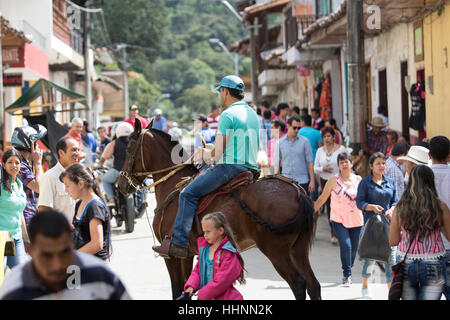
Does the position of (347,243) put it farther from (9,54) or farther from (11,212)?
(9,54)

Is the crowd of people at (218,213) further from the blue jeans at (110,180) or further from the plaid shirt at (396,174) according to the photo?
the blue jeans at (110,180)

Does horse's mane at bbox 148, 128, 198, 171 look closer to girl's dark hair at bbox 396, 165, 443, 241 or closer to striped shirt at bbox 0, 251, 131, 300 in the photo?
girl's dark hair at bbox 396, 165, 443, 241

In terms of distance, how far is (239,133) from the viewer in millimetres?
8016

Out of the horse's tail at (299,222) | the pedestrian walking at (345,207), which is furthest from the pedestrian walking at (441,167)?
the pedestrian walking at (345,207)

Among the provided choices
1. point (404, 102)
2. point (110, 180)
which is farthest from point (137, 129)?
point (404, 102)

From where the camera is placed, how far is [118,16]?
72375mm

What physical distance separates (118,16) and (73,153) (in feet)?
216

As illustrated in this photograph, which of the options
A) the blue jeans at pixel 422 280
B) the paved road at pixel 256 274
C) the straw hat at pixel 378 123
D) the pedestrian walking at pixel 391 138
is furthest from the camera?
the straw hat at pixel 378 123

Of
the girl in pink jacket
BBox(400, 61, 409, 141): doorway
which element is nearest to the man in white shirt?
the girl in pink jacket

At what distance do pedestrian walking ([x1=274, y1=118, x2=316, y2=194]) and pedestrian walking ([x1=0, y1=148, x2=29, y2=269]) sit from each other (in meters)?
6.06

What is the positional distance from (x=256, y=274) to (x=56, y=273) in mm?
7161

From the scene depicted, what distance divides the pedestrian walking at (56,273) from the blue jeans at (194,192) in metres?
3.95

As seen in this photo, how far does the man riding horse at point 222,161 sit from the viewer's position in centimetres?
801

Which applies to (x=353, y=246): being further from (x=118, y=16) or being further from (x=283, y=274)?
(x=118, y=16)
